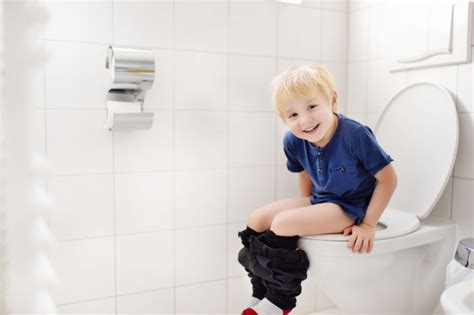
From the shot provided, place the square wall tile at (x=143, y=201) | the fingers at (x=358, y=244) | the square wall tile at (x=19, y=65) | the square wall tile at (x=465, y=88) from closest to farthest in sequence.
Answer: the square wall tile at (x=19, y=65) < the fingers at (x=358, y=244) < the square wall tile at (x=465, y=88) < the square wall tile at (x=143, y=201)

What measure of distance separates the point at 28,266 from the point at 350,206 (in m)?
1.17

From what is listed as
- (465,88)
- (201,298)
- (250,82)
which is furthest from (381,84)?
(201,298)

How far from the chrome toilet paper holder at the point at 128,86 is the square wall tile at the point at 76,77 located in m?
0.08

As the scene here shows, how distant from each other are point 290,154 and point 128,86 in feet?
1.84

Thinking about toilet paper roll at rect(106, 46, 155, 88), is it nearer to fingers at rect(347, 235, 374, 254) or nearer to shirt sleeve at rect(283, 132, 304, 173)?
shirt sleeve at rect(283, 132, 304, 173)

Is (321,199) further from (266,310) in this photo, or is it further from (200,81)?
(200,81)

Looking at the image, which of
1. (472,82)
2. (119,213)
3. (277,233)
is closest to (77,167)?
(119,213)

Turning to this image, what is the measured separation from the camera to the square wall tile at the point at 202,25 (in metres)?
1.55

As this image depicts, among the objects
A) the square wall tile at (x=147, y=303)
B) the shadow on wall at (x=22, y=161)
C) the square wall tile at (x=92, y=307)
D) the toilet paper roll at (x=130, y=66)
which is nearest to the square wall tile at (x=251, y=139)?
the toilet paper roll at (x=130, y=66)

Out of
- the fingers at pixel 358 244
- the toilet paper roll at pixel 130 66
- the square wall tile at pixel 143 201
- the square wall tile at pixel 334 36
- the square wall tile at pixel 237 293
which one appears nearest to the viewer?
the fingers at pixel 358 244

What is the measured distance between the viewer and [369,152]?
4.12 ft

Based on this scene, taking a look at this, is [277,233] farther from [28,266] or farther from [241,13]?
[28,266]

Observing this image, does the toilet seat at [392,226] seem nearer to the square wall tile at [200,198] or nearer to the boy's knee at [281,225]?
the boy's knee at [281,225]

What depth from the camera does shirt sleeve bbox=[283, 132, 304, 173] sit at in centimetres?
145
